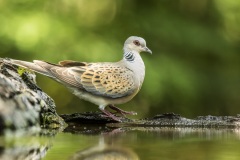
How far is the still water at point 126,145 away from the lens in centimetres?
344

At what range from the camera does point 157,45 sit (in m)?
11.4

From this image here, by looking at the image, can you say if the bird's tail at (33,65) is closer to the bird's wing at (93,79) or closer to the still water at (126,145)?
the bird's wing at (93,79)

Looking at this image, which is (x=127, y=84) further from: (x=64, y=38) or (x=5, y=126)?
(x=64, y=38)

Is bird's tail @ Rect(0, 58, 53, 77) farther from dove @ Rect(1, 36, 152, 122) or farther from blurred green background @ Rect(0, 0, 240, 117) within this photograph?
blurred green background @ Rect(0, 0, 240, 117)

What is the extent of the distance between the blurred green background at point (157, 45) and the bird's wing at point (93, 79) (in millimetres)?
4050

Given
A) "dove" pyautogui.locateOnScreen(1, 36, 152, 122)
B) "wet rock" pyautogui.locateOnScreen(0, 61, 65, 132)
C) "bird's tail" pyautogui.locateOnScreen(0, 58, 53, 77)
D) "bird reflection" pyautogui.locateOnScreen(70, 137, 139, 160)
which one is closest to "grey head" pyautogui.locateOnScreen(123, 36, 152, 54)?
"dove" pyautogui.locateOnScreen(1, 36, 152, 122)

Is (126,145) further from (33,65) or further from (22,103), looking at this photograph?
(33,65)

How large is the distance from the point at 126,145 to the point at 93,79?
178cm

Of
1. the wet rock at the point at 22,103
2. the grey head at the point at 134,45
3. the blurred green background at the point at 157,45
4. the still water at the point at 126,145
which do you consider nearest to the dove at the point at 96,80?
the grey head at the point at 134,45

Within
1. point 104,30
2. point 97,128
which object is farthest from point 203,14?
point 97,128

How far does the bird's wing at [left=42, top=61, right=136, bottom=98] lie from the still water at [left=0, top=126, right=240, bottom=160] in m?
0.76

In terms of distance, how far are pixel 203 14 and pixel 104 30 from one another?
208 cm

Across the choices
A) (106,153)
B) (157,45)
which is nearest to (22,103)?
(106,153)

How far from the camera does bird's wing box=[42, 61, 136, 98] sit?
555 centimetres
